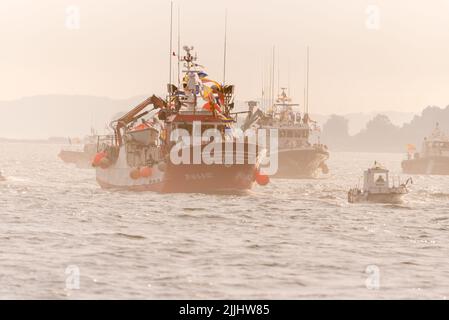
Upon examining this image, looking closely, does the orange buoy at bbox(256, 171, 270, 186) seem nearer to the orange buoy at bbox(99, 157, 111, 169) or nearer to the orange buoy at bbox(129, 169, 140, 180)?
the orange buoy at bbox(129, 169, 140, 180)

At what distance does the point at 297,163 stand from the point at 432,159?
39.5 metres

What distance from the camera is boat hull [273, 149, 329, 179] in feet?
406

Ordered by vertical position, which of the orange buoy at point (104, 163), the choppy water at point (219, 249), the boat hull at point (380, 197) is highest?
the orange buoy at point (104, 163)

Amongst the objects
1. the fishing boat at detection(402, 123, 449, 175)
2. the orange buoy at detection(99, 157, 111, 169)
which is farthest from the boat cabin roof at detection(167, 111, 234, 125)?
the fishing boat at detection(402, 123, 449, 175)

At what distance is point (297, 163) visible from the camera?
406ft

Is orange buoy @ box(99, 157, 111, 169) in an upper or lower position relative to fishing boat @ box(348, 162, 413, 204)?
upper

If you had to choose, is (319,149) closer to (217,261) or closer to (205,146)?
(205,146)

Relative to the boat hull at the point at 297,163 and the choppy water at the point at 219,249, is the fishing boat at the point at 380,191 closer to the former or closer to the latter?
the choppy water at the point at 219,249

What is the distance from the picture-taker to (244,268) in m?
30.5

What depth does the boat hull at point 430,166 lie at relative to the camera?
503 feet

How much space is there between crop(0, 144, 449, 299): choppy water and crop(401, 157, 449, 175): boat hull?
312ft

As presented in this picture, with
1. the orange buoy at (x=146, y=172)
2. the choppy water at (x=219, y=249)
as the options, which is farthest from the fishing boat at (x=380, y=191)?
the orange buoy at (x=146, y=172)

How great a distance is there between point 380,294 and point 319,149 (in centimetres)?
9907
